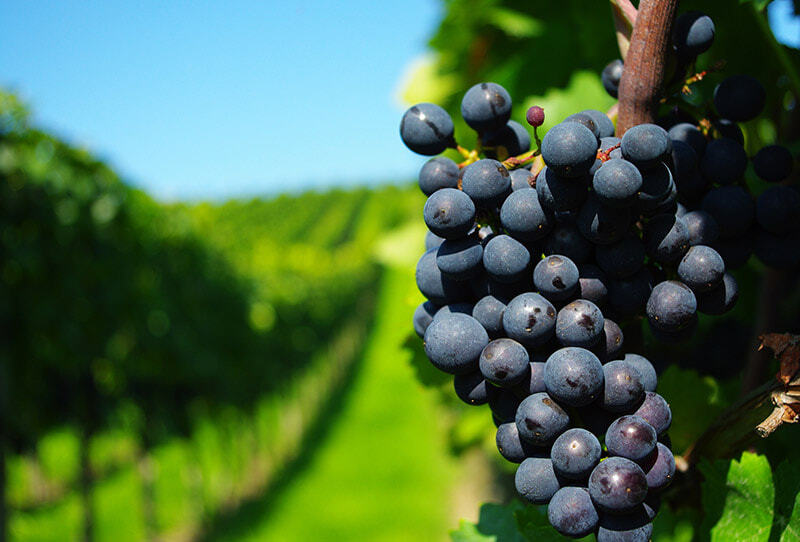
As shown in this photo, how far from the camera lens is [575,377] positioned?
2.58 feet

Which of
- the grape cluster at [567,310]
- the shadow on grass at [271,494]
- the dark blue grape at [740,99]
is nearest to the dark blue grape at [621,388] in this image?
the grape cluster at [567,310]

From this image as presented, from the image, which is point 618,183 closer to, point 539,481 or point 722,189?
point 722,189

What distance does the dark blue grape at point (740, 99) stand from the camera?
969mm

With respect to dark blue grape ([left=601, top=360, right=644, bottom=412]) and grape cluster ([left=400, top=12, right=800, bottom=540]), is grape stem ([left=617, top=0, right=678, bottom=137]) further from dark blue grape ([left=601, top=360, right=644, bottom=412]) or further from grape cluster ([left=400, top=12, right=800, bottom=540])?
dark blue grape ([left=601, top=360, right=644, bottom=412])

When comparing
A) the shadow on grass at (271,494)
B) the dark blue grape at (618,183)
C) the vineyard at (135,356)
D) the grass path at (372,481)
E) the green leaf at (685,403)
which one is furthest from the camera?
the shadow on grass at (271,494)

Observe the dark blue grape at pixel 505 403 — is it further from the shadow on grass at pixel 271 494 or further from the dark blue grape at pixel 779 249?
the shadow on grass at pixel 271 494

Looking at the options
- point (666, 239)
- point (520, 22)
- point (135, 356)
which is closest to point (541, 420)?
point (666, 239)

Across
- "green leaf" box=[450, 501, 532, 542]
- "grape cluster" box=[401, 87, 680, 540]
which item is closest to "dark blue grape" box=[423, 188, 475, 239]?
"grape cluster" box=[401, 87, 680, 540]

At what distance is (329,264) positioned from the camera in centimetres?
2477

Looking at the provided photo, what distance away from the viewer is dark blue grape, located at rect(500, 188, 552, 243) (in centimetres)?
83

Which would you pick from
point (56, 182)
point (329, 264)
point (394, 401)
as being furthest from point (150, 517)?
point (329, 264)

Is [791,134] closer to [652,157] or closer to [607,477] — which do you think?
[652,157]

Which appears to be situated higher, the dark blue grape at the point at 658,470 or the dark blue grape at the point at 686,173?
the dark blue grape at the point at 686,173

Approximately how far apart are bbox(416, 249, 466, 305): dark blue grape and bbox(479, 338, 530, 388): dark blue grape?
11 centimetres
